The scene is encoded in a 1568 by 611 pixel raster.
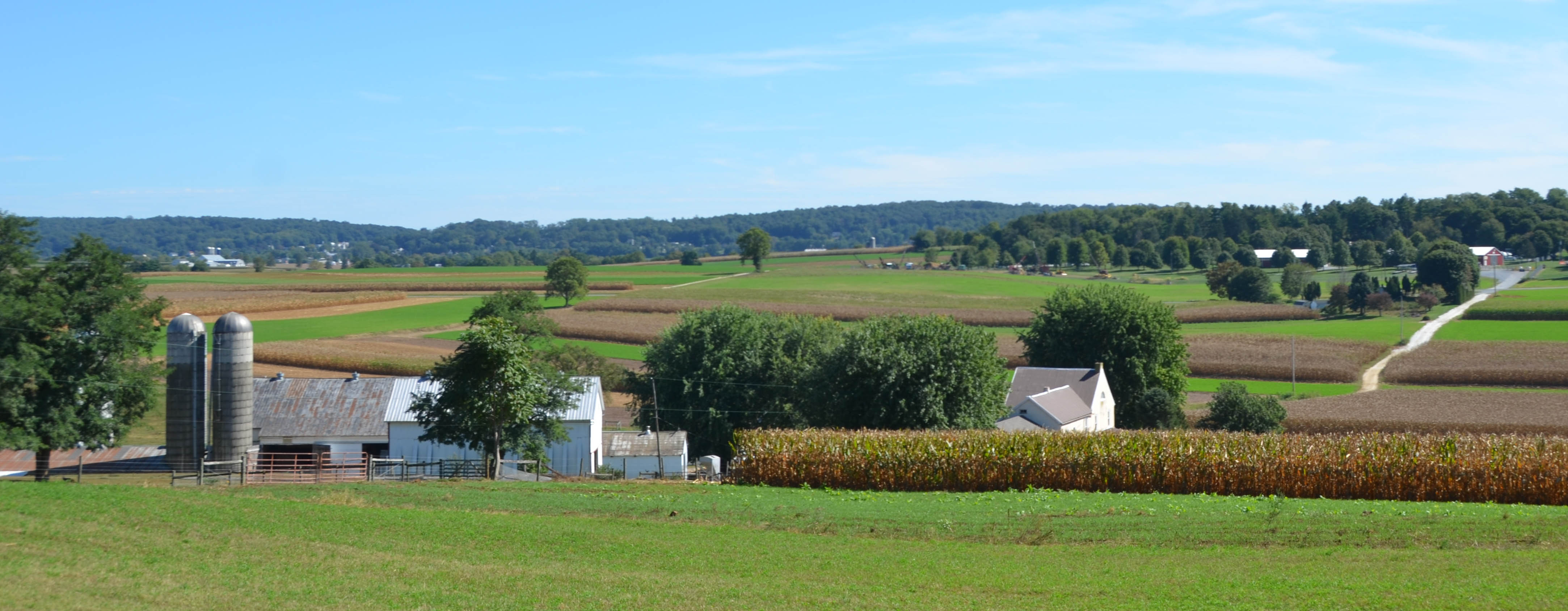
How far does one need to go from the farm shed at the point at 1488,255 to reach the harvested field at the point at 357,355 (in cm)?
9991

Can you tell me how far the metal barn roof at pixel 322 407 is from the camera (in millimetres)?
41250

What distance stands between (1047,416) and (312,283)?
293ft

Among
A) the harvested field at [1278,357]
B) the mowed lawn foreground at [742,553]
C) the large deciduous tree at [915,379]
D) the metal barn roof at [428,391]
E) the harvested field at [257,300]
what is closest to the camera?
the mowed lawn foreground at [742,553]

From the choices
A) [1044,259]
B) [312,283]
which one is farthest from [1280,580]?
[1044,259]

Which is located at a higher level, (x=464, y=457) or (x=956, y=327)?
(x=956, y=327)

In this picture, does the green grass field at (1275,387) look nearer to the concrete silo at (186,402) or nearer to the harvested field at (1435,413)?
the harvested field at (1435,413)

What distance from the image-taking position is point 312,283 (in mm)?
111812

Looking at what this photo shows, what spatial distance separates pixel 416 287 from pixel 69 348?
81302 millimetres

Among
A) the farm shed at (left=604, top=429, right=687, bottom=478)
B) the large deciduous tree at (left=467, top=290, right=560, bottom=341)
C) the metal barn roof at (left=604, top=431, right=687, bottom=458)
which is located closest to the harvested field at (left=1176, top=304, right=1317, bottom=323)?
the large deciduous tree at (left=467, top=290, right=560, bottom=341)

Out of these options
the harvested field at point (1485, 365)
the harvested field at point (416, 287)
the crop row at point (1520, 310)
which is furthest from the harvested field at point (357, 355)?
the crop row at point (1520, 310)

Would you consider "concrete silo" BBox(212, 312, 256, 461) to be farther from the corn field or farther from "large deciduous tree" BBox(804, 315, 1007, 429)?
"large deciduous tree" BBox(804, 315, 1007, 429)

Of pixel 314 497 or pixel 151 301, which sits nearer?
pixel 314 497

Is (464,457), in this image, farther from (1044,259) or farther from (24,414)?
(1044,259)

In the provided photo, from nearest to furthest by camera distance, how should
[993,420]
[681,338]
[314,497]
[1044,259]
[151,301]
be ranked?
1. [314,497]
2. [151,301]
3. [993,420]
4. [681,338]
5. [1044,259]
